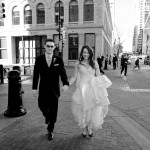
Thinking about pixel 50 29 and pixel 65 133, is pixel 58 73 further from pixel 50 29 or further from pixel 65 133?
pixel 50 29

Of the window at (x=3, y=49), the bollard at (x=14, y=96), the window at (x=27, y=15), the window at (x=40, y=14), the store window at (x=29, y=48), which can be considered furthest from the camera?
the window at (x=3, y=49)

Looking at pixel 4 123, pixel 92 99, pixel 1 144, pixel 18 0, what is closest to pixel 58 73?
pixel 92 99

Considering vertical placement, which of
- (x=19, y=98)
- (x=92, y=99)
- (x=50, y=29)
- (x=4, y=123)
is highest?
(x=50, y=29)

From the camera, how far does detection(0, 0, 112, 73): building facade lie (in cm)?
2574

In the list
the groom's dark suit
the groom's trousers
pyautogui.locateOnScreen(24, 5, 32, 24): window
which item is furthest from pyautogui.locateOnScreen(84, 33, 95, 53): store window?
the groom's trousers

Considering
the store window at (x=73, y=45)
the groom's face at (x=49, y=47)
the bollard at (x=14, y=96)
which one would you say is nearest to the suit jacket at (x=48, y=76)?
the groom's face at (x=49, y=47)

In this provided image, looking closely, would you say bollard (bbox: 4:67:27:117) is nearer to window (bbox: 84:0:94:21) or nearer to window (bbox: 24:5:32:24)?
window (bbox: 84:0:94:21)

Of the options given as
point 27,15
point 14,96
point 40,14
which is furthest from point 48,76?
point 27,15

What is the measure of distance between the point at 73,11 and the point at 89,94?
24818 mm

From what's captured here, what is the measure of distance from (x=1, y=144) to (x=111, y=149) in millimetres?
2143

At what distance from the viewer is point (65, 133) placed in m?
Answer: 4.00

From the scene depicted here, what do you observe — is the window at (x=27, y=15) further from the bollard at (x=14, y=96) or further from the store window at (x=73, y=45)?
the bollard at (x=14, y=96)

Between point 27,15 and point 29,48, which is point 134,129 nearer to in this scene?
point 29,48

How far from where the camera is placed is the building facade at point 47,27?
2574cm
